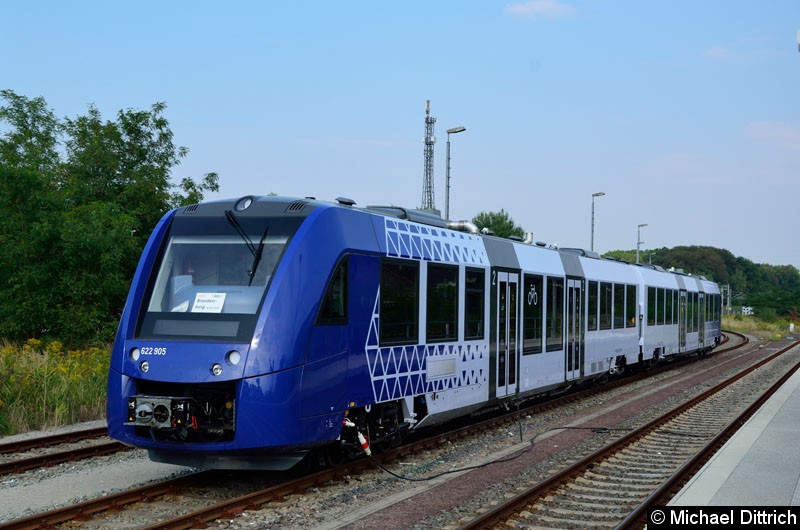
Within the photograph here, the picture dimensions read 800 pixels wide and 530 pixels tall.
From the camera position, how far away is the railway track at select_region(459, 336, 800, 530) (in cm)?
820

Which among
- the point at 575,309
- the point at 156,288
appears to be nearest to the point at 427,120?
the point at 575,309

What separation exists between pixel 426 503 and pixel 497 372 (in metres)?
5.41

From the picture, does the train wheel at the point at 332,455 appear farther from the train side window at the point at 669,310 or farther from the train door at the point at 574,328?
the train side window at the point at 669,310

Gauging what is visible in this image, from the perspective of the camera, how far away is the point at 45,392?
573 inches

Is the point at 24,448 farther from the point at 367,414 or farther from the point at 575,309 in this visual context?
the point at 575,309

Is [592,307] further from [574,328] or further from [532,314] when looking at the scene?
[532,314]

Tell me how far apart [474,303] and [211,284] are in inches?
197

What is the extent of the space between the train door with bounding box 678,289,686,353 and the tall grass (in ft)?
66.1

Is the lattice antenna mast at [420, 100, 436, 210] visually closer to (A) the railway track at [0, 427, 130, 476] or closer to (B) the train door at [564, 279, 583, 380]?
(B) the train door at [564, 279, 583, 380]

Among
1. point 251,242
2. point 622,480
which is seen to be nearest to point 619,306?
point 622,480

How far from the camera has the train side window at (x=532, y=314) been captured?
50.2 ft

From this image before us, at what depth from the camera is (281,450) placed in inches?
342

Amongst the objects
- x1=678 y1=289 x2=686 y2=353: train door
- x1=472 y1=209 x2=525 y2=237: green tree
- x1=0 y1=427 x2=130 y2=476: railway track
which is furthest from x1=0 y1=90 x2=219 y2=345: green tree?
x1=472 y1=209 x2=525 y2=237: green tree

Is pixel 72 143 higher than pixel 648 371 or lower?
higher
